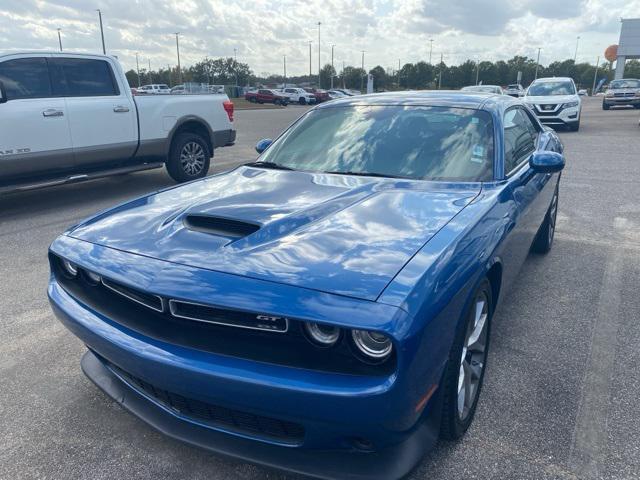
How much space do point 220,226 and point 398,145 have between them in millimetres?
1434

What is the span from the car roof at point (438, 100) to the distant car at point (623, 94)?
87.2 ft

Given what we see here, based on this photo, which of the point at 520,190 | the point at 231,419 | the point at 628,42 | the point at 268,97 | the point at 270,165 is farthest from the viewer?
the point at 628,42

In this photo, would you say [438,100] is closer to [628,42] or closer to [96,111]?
[96,111]

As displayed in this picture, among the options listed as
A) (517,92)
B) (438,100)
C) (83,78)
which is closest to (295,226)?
(438,100)

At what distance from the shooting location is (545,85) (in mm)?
17406

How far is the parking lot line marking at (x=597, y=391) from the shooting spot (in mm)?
2324

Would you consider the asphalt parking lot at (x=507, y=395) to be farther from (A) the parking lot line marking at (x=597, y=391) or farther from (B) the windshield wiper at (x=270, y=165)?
(B) the windshield wiper at (x=270, y=165)

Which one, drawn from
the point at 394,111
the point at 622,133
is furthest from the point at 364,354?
the point at 622,133

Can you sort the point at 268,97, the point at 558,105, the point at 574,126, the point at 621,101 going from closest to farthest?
1. the point at 558,105
2. the point at 574,126
3. the point at 621,101
4. the point at 268,97

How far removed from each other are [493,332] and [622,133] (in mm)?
15390

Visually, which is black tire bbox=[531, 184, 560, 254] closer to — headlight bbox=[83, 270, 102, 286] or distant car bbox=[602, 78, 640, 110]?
headlight bbox=[83, 270, 102, 286]

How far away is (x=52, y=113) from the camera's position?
21.5 ft

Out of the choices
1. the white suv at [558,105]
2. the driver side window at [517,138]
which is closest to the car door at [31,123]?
the driver side window at [517,138]

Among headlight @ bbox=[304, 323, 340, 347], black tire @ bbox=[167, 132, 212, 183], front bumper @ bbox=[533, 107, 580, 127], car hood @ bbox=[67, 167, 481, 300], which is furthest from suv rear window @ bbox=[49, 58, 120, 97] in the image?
front bumper @ bbox=[533, 107, 580, 127]
